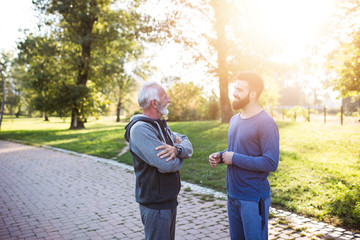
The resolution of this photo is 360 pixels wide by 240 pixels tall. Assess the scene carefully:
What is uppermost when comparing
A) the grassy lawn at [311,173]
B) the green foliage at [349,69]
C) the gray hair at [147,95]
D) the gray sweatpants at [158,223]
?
the green foliage at [349,69]

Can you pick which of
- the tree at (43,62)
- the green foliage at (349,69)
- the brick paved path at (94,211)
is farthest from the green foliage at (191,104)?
the brick paved path at (94,211)

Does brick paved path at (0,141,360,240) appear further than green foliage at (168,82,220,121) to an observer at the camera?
No

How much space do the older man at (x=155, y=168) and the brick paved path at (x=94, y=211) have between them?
2.17 meters

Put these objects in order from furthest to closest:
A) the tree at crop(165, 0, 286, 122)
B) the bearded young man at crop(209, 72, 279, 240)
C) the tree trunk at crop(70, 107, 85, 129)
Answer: the tree trunk at crop(70, 107, 85, 129)
the tree at crop(165, 0, 286, 122)
the bearded young man at crop(209, 72, 279, 240)

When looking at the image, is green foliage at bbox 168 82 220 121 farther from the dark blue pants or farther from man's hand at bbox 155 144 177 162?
man's hand at bbox 155 144 177 162

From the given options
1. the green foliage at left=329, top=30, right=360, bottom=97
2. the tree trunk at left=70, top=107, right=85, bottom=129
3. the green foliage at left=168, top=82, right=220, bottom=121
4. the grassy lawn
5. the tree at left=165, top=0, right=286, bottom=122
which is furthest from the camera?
the tree trunk at left=70, top=107, right=85, bottom=129

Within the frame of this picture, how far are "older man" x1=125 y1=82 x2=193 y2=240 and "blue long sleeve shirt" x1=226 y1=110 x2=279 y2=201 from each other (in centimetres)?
54

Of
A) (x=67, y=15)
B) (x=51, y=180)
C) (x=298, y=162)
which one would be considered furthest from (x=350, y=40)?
(x=67, y=15)

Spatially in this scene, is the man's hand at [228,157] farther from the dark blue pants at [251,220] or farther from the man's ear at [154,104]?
the man's ear at [154,104]

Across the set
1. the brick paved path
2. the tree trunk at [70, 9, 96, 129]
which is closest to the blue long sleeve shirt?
the brick paved path

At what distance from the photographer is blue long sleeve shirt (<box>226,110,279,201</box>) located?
262cm

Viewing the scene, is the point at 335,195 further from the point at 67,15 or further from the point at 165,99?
the point at 67,15

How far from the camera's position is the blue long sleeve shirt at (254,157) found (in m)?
2.62

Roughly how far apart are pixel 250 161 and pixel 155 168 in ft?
2.81
